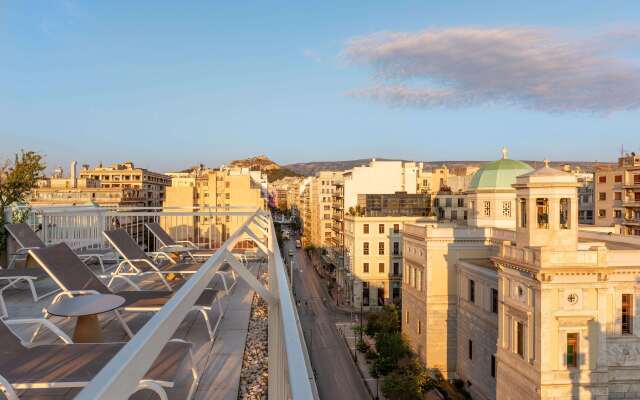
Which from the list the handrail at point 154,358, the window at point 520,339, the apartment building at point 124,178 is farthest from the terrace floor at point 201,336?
the apartment building at point 124,178

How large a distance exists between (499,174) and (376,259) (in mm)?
16266

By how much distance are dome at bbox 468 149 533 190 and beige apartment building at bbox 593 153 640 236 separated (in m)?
20.0

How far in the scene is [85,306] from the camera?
4.06 metres

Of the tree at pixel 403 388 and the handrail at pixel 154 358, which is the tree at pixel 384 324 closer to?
the tree at pixel 403 388

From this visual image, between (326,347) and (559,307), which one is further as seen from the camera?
(326,347)

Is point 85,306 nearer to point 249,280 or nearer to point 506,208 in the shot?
point 249,280

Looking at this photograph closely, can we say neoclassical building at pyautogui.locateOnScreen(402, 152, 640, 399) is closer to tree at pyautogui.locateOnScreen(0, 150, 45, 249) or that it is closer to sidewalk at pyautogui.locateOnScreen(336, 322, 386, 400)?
sidewalk at pyautogui.locateOnScreen(336, 322, 386, 400)

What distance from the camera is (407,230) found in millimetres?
28047

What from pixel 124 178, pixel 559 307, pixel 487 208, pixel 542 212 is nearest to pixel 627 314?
pixel 559 307

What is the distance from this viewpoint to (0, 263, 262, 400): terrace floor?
358 centimetres

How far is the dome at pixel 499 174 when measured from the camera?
2664 cm

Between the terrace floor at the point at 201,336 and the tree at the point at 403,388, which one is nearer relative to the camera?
the terrace floor at the point at 201,336

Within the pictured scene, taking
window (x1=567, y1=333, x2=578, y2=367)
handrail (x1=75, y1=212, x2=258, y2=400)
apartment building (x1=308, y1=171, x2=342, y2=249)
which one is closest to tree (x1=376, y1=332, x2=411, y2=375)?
window (x1=567, y1=333, x2=578, y2=367)

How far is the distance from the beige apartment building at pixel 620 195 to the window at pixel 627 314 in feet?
93.9
